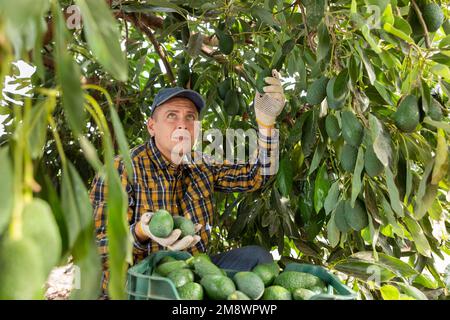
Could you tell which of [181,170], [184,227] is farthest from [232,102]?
[184,227]

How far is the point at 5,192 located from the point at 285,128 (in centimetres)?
179

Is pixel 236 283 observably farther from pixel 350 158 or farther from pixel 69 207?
pixel 69 207

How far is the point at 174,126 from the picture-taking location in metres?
1.97

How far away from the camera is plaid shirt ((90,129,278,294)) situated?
1.78 meters

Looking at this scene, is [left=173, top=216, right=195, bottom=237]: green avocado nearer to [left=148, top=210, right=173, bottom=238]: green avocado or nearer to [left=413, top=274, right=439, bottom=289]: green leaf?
[left=148, top=210, right=173, bottom=238]: green avocado

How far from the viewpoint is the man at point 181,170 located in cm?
183

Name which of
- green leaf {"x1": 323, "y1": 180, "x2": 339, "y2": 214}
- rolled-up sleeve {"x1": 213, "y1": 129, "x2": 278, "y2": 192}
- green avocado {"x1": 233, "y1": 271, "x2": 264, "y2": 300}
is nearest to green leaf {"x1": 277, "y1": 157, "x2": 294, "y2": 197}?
rolled-up sleeve {"x1": 213, "y1": 129, "x2": 278, "y2": 192}

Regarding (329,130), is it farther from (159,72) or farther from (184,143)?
(159,72)

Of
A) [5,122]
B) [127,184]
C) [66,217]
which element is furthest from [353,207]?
[5,122]

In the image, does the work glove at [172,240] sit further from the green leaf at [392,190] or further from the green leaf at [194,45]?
the green leaf at [194,45]

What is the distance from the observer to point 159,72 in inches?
102

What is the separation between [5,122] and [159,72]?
2.31 feet

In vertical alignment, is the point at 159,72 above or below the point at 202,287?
above
